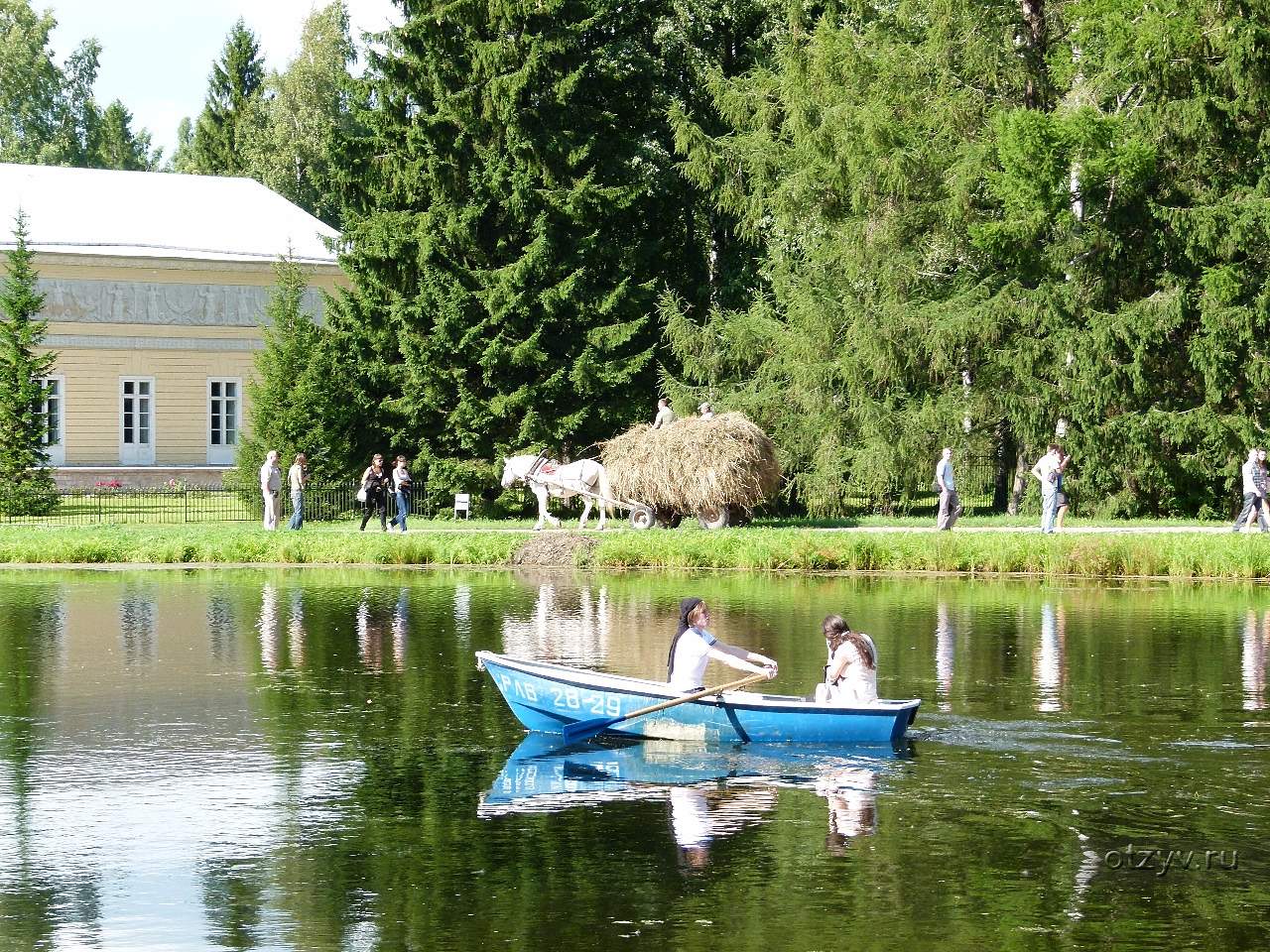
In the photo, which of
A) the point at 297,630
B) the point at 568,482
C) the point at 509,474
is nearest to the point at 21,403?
the point at 509,474

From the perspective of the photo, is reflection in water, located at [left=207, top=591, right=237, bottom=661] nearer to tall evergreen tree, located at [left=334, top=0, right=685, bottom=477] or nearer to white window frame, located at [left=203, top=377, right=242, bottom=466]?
tall evergreen tree, located at [left=334, top=0, right=685, bottom=477]

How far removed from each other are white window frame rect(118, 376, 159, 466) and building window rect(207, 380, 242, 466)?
1.87 m

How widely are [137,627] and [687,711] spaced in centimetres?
1236

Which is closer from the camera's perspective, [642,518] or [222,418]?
[642,518]

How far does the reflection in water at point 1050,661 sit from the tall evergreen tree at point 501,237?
20751mm

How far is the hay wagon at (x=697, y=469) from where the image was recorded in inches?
1494

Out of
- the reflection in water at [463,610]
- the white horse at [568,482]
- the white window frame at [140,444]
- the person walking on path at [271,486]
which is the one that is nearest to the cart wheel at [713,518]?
the white horse at [568,482]

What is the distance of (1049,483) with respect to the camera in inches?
1479

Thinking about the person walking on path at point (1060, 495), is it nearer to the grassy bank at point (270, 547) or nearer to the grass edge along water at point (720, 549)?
the grass edge along water at point (720, 549)

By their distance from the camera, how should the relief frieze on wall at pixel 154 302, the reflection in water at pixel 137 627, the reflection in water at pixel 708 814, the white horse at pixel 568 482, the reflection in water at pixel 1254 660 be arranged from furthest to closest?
the relief frieze on wall at pixel 154 302 < the white horse at pixel 568 482 < the reflection in water at pixel 137 627 < the reflection in water at pixel 1254 660 < the reflection in water at pixel 708 814

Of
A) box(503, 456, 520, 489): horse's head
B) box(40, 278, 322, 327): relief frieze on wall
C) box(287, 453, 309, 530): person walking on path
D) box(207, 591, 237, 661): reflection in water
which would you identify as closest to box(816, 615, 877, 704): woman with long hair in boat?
box(207, 591, 237, 661): reflection in water

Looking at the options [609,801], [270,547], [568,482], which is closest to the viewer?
[609,801]

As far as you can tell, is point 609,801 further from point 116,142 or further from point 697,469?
point 116,142

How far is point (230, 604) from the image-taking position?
2959 cm
